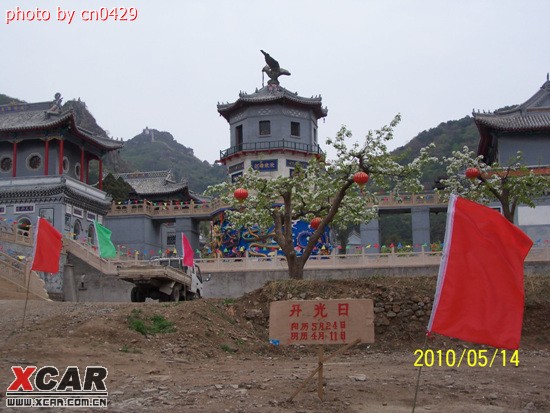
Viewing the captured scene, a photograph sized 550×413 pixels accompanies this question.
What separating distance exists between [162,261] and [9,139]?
2012cm

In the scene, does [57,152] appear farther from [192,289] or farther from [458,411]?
[458,411]

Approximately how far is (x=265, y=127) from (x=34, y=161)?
15470 millimetres

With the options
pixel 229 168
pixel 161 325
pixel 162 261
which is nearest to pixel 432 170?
pixel 229 168

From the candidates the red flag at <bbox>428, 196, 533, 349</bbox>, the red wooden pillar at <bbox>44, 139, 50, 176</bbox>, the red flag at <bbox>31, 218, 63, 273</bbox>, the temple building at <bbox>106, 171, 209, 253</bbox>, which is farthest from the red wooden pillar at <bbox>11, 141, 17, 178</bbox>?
the red flag at <bbox>428, 196, 533, 349</bbox>

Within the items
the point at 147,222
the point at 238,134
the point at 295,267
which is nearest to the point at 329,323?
the point at 295,267

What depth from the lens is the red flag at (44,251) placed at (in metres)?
17.8

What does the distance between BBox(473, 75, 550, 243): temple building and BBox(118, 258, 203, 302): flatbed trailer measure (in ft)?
71.4

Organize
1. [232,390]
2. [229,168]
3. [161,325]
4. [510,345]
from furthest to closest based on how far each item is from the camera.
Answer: [229,168], [161,325], [232,390], [510,345]

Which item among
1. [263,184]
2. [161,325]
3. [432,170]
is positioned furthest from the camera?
[432,170]

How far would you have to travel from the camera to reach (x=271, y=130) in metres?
46.9

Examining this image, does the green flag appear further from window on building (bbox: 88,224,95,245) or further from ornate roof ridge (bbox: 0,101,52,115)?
ornate roof ridge (bbox: 0,101,52,115)

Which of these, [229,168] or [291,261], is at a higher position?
[229,168]

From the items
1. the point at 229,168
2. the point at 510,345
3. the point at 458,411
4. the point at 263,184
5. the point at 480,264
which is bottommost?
the point at 458,411

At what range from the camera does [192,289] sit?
26.7 m
